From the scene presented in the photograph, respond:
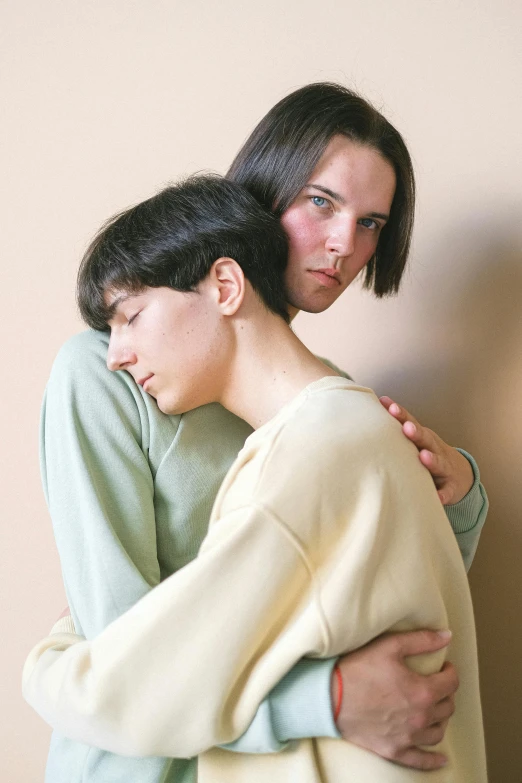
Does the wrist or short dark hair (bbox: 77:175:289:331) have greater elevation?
short dark hair (bbox: 77:175:289:331)

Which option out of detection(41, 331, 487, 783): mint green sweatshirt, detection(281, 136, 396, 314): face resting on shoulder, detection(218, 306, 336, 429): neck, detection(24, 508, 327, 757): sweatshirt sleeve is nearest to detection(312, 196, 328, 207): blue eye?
detection(281, 136, 396, 314): face resting on shoulder

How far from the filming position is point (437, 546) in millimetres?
914

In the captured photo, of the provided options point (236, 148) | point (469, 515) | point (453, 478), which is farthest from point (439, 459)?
point (236, 148)

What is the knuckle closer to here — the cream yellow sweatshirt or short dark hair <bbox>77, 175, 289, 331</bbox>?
the cream yellow sweatshirt

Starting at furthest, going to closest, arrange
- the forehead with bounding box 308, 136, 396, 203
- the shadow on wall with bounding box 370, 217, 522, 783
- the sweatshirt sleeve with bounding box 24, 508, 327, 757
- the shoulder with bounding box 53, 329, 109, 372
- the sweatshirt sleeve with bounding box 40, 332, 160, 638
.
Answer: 1. the shadow on wall with bounding box 370, 217, 522, 783
2. the forehead with bounding box 308, 136, 396, 203
3. the shoulder with bounding box 53, 329, 109, 372
4. the sweatshirt sleeve with bounding box 40, 332, 160, 638
5. the sweatshirt sleeve with bounding box 24, 508, 327, 757

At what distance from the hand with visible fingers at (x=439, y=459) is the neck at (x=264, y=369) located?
13 cm

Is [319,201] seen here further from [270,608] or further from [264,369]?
[270,608]

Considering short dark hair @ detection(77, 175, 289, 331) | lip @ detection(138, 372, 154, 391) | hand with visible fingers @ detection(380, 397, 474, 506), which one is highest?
short dark hair @ detection(77, 175, 289, 331)

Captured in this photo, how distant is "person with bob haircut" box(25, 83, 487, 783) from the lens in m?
0.85

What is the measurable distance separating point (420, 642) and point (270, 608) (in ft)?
0.61

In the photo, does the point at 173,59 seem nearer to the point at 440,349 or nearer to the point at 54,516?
the point at 440,349

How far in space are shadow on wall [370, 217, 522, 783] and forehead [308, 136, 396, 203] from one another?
13.3 inches

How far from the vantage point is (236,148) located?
1.61m

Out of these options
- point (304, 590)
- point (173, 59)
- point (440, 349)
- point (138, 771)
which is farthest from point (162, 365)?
point (173, 59)
